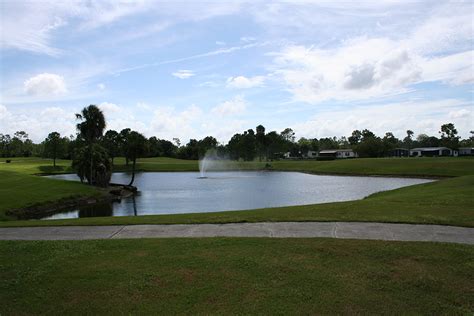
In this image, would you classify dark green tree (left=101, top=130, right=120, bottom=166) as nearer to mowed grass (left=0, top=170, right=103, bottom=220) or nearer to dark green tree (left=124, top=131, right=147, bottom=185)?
dark green tree (left=124, top=131, right=147, bottom=185)

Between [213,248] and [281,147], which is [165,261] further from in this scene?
[281,147]

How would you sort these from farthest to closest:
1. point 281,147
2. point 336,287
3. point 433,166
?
point 281,147
point 433,166
point 336,287

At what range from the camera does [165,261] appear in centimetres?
852

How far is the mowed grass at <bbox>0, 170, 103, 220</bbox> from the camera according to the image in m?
31.2

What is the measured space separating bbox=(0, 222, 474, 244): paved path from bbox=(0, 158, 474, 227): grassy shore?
799 mm

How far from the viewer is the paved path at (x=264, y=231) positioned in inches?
417

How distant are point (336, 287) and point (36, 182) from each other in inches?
1696

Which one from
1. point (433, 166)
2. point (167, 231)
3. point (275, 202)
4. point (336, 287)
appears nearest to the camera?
point (336, 287)

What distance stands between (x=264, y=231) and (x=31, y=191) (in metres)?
33.0

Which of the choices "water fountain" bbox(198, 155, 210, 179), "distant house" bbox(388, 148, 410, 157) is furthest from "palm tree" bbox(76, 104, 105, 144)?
"distant house" bbox(388, 148, 410, 157)

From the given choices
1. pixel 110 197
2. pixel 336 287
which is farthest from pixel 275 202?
pixel 336 287

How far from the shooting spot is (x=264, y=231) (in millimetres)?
11562

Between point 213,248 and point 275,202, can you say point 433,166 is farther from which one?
point 213,248

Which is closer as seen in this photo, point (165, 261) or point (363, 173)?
point (165, 261)
